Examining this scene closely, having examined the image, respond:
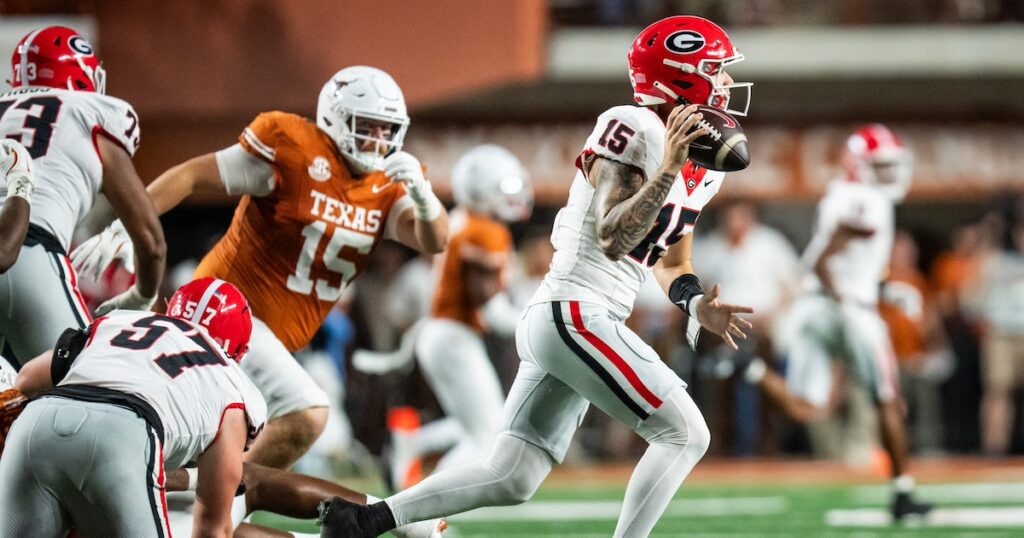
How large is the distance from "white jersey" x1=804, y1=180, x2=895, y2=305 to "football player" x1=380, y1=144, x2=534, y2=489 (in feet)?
5.95

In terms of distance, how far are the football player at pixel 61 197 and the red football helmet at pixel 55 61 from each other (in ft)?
0.19

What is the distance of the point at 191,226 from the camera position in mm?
14562

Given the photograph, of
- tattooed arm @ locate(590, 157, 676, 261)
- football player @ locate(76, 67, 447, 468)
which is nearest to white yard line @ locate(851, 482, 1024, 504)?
football player @ locate(76, 67, 447, 468)

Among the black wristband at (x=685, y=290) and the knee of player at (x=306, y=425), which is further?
the knee of player at (x=306, y=425)

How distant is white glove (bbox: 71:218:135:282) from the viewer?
510 cm

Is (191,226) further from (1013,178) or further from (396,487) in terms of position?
(1013,178)

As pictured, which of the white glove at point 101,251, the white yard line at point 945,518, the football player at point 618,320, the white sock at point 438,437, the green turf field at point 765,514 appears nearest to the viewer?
the football player at point 618,320

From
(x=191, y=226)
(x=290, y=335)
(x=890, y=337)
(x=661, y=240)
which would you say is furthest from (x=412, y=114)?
(x=661, y=240)

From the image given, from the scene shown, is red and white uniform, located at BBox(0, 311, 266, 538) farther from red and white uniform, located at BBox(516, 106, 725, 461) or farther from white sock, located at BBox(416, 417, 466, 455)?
white sock, located at BBox(416, 417, 466, 455)

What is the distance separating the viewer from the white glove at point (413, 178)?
5129 mm

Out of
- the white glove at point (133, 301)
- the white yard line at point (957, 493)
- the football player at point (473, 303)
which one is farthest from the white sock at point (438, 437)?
the white glove at point (133, 301)

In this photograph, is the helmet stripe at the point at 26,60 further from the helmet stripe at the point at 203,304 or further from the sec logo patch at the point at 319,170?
the helmet stripe at the point at 203,304

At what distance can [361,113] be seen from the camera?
529 centimetres

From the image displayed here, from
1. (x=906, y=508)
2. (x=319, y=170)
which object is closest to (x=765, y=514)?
(x=906, y=508)
